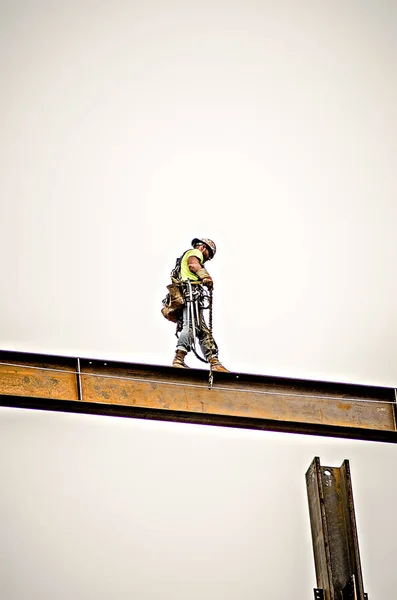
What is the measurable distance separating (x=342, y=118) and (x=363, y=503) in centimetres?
3939

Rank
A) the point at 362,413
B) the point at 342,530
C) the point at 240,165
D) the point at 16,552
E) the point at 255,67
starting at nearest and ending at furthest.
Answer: the point at 342,530
the point at 362,413
the point at 16,552
the point at 240,165
the point at 255,67

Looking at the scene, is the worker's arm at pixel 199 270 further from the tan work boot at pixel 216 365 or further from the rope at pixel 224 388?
the rope at pixel 224 388

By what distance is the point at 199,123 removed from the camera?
81.2 meters

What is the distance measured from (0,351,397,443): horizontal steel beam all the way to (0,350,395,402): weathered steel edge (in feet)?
0.04

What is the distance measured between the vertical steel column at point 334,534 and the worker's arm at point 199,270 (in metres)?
4.26

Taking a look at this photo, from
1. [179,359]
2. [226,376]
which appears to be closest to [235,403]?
[226,376]

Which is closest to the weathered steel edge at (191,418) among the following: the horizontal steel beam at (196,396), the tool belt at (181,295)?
the horizontal steel beam at (196,396)

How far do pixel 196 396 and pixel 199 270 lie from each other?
2.68 meters

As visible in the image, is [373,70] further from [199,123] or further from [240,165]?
[240,165]

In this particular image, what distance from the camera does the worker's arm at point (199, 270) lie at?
60.8ft

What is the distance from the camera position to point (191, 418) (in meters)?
16.3

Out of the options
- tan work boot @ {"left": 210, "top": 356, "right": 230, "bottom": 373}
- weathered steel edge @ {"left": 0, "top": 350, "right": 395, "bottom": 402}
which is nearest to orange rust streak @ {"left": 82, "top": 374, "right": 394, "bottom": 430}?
weathered steel edge @ {"left": 0, "top": 350, "right": 395, "bottom": 402}

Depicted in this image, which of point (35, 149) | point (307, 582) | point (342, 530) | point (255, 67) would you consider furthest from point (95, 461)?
Answer: point (255, 67)

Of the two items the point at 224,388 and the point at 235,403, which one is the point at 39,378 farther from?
the point at 235,403
